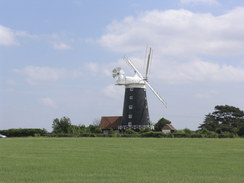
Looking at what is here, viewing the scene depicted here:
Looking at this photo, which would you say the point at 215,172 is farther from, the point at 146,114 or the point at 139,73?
the point at 139,73

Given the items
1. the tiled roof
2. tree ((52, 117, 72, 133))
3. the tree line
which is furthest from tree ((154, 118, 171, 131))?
→ tree ((52, 117, 72, 133))

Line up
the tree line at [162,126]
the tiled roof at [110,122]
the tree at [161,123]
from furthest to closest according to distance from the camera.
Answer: the tiled roof at [110,122] < the tree at [161,123] < the tree line at [162,126]

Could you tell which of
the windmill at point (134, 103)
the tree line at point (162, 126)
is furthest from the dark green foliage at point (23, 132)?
the windmill at point (134, 103)

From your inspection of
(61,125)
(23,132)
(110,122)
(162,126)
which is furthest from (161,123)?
(23,132)

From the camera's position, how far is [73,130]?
60000mm

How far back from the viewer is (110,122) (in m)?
71.6

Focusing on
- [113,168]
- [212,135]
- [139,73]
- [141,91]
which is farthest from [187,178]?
[139,73]

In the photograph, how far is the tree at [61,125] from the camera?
62.9m

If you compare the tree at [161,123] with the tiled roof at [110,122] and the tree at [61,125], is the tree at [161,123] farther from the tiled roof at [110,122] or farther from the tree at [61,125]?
the tree at [61,125]

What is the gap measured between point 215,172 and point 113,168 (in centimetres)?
307

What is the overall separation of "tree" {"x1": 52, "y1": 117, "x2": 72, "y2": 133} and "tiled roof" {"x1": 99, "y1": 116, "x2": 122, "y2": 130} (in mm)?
9139

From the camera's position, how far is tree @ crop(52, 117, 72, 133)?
6288 centimetres

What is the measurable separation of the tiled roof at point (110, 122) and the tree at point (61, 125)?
914cm

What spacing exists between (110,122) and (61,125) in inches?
420
